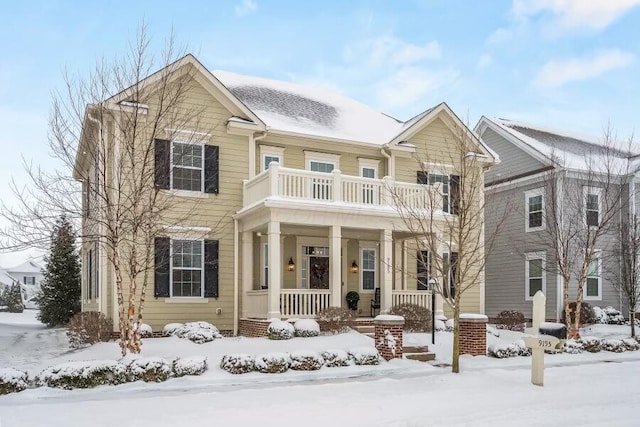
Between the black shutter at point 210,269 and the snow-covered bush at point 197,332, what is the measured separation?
1.20 m

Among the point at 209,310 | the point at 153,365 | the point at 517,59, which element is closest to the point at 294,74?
the point at 517,59

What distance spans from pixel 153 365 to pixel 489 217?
62.9ft

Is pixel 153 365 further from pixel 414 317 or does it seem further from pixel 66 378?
pixel 414 317

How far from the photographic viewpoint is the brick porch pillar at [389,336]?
13.7 m

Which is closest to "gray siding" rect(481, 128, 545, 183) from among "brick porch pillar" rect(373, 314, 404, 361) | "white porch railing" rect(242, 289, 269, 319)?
"brick porch pillar" rect(373, 314, 404, 361)

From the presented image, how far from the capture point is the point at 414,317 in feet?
56.5

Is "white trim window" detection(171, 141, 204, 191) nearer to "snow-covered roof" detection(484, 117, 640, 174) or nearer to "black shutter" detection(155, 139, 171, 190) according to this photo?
"black shutter" detection(155, 139, 171, 190)

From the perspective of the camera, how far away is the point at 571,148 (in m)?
26.5

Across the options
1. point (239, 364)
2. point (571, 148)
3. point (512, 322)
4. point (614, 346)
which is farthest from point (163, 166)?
point (571, 148)

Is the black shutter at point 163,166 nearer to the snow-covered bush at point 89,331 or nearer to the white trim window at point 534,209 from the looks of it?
the snow-covered bush at point 89,331

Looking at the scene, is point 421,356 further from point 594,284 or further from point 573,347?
point 594,284

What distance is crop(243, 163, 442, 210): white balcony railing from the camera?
53.4ft

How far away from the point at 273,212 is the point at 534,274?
13.5 meters

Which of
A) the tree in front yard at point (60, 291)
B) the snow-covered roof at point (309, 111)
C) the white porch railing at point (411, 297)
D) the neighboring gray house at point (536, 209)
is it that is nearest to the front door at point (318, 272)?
the white porch railing at point (411, 297)
